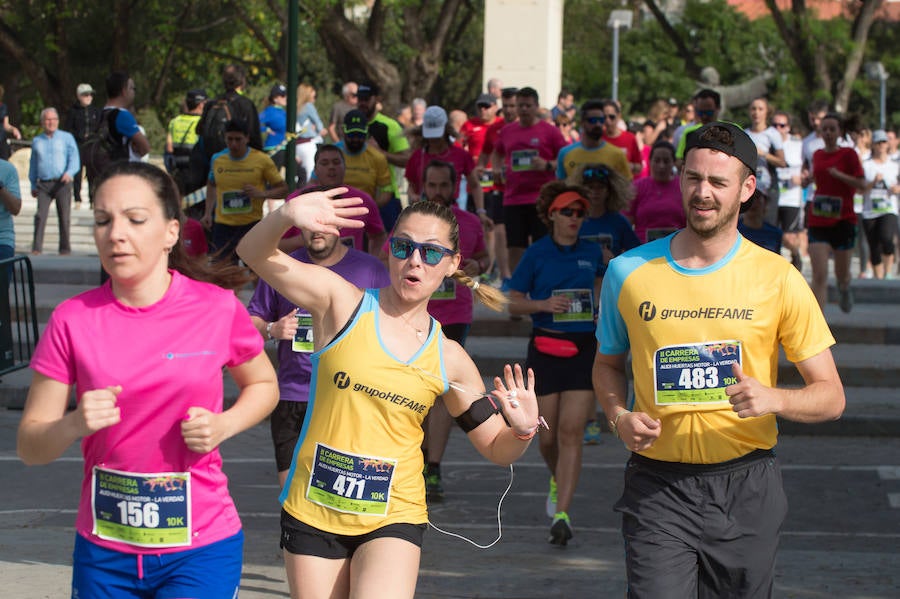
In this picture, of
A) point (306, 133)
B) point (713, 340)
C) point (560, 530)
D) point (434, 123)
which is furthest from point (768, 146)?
point (713, 340)

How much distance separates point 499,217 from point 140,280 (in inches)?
480

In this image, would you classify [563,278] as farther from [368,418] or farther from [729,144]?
[368,418]

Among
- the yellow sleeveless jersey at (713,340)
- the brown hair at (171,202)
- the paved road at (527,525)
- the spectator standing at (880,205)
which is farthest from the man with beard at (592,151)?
the brown hair at (171,202)

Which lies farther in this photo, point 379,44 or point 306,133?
point 379,44

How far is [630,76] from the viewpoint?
62375mm

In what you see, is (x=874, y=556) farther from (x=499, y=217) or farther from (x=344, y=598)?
(x=499, y=217)

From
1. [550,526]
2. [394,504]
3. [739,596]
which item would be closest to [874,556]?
[550,526]

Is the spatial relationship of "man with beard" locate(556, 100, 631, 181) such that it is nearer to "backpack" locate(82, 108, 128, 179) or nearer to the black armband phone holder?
"backpack" locate(82, 108, 128, 179)

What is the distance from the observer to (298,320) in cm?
730

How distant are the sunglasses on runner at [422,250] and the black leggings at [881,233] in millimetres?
14344

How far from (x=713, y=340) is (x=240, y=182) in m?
8.56

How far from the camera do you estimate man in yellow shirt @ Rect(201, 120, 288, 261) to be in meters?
12.7

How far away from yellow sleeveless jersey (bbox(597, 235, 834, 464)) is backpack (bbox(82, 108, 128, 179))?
29.0ft

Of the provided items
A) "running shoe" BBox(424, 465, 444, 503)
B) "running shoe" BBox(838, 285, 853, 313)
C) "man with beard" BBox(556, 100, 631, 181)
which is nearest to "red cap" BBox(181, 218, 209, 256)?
"running shoe" BBox(424, 465, 444, 503)
